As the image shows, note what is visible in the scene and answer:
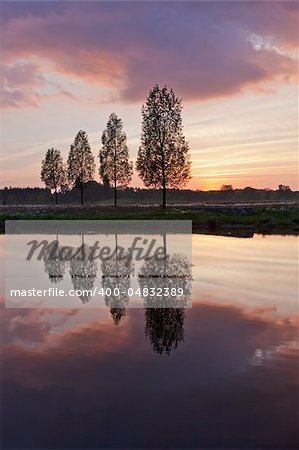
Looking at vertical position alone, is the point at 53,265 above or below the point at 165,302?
above

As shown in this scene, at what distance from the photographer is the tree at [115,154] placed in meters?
64.8

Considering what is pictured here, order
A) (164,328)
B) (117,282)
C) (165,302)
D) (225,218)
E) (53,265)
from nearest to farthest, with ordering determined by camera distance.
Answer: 1. (164,328)
2. (165,302)
3. (117,282)
4. (53,265)
5. (225,218)

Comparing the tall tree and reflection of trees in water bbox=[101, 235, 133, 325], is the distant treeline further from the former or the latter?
reflection of trees in water bbox=[101, 235, 133, 325]

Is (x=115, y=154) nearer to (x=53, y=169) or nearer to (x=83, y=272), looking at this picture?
(x=53, y=169)

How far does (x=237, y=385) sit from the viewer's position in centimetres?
703

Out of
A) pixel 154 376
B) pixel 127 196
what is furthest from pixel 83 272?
pixel 127 196

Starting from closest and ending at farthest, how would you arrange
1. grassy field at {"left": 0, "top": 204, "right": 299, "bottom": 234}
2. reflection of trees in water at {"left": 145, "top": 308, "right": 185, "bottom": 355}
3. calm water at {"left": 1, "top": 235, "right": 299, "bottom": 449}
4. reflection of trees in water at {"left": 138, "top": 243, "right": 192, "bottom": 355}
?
calm water at {"left": 1, "top": 235, "right": 299, "bottom": 449} < reflection of trees in water at {"left": 145, "top": 308, "right": 185, "bottom": 355} < reflection of trees in water at {"left": 138, "top": 243, "right": 192, "bottom": 355} < grassy field at {"left": 0, "top": 204, "right": 299, "bottom": 234}

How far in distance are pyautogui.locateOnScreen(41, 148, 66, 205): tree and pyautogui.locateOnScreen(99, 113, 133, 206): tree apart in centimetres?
2635

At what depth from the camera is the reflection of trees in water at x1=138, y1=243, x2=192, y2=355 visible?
9.37 m

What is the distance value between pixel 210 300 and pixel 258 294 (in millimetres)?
1582

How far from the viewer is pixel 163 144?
52.2 metres

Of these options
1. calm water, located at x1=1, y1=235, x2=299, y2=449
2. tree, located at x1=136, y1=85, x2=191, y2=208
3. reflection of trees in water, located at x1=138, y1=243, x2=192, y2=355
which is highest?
tree, located at x1=136, y1=85, x2=191, y2=208

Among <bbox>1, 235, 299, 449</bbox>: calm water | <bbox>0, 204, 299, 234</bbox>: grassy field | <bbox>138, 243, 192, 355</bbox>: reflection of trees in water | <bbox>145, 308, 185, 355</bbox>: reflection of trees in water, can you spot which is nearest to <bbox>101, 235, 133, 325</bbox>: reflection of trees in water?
<bbox>1, 235, 299, 449</bbox>: calm water

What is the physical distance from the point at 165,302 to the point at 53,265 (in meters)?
7.72
